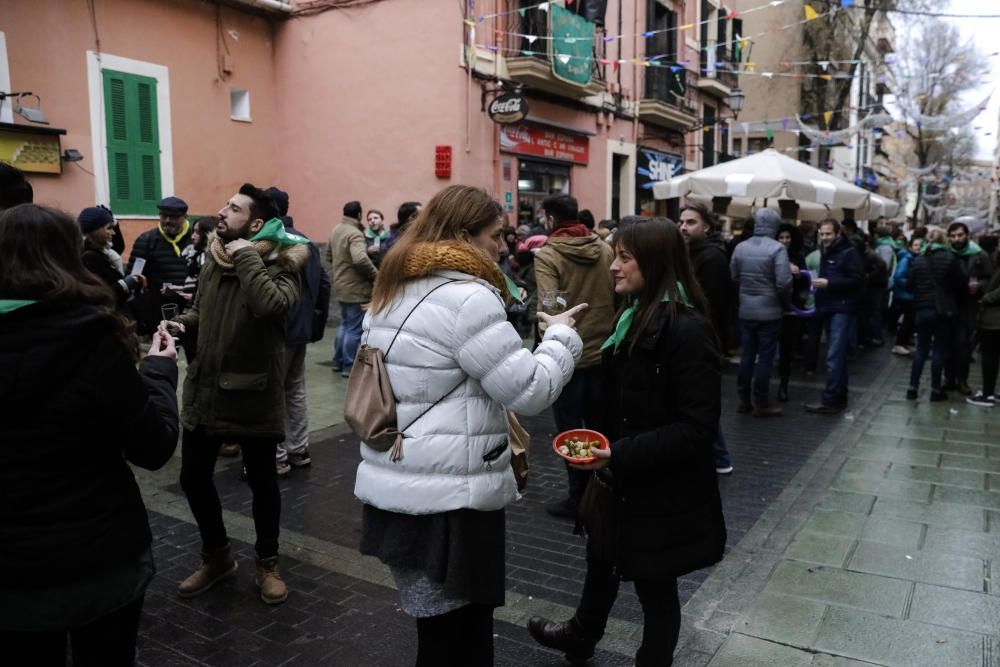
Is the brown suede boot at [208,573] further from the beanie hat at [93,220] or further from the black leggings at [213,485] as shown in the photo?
the beanie hat at [93,220]

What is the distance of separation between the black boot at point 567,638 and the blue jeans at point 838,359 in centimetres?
568

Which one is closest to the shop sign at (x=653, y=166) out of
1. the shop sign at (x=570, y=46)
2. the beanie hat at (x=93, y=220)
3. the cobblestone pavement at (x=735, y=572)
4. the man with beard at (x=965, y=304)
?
the shop sign at (x=570, y=46)

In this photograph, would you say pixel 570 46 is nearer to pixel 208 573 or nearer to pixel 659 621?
pixel 208 573

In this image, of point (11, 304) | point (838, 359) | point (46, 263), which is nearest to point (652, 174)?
point (838, 359)

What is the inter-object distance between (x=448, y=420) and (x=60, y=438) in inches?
→ 40.8

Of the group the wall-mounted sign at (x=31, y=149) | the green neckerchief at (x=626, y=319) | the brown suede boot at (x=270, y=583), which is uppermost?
the wall-mounted sign at (x=31, y=149)

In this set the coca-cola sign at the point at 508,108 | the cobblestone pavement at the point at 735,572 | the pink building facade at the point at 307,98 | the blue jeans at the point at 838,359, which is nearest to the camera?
the cobblestone pavement at the point at 735,572

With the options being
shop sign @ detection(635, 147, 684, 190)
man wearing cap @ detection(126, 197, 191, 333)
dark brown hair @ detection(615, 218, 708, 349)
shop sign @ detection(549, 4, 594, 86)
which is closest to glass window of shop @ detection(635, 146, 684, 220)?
shop sign @ detection(635, 147, 684, 190)

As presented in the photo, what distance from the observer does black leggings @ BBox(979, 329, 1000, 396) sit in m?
8.12

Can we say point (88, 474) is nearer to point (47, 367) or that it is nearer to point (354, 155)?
point (47, 367)

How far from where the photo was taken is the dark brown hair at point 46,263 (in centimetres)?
199

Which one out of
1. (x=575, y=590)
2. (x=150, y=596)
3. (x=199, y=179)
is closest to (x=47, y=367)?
(x=150, y=596)

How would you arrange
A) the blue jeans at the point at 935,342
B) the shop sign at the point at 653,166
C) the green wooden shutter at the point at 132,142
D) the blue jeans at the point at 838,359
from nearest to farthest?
the blue jeans at the point at 838,359 → the blue jeans at the point at 935,342 → the green wooden shutter at the point at 132,142 → the shop sign at the point at 653,166

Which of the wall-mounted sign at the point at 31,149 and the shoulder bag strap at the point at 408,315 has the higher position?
the wall-mounted sign at the point at 31,149
